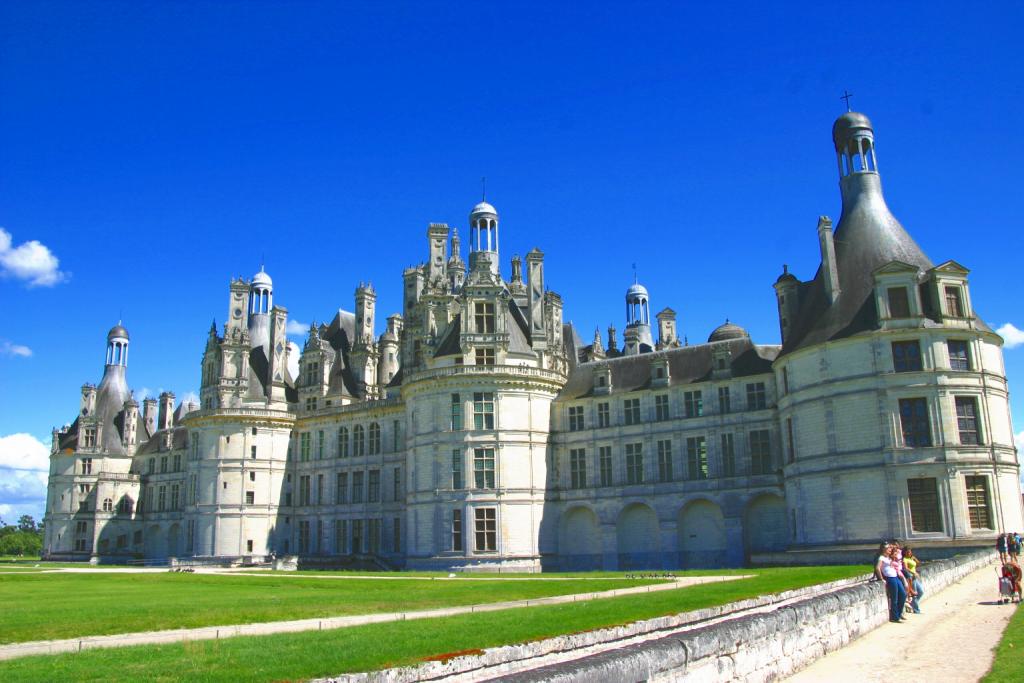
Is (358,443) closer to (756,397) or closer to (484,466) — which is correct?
(484,466)

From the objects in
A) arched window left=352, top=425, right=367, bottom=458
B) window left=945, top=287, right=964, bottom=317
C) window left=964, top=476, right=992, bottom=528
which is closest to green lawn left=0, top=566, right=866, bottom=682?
window left=964, top=476, right=992, bottom=528

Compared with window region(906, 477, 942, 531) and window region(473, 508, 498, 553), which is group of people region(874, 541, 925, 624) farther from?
window region(473, 508, 498, 553)

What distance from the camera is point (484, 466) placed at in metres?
48.7

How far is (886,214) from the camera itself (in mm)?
42906

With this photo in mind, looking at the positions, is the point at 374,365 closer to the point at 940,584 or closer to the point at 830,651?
the point at 940,584

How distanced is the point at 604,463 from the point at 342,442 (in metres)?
21.5

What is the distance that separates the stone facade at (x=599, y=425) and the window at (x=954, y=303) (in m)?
0.08

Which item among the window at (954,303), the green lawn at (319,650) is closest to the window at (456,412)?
the window at (954,303)

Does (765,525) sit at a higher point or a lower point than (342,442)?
lower

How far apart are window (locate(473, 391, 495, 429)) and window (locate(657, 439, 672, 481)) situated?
9.44 metres

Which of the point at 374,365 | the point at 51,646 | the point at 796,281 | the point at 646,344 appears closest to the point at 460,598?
the point at 51,646

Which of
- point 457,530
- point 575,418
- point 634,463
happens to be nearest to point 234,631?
point 457,530

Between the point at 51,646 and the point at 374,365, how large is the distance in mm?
49785

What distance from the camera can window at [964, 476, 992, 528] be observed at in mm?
36188
